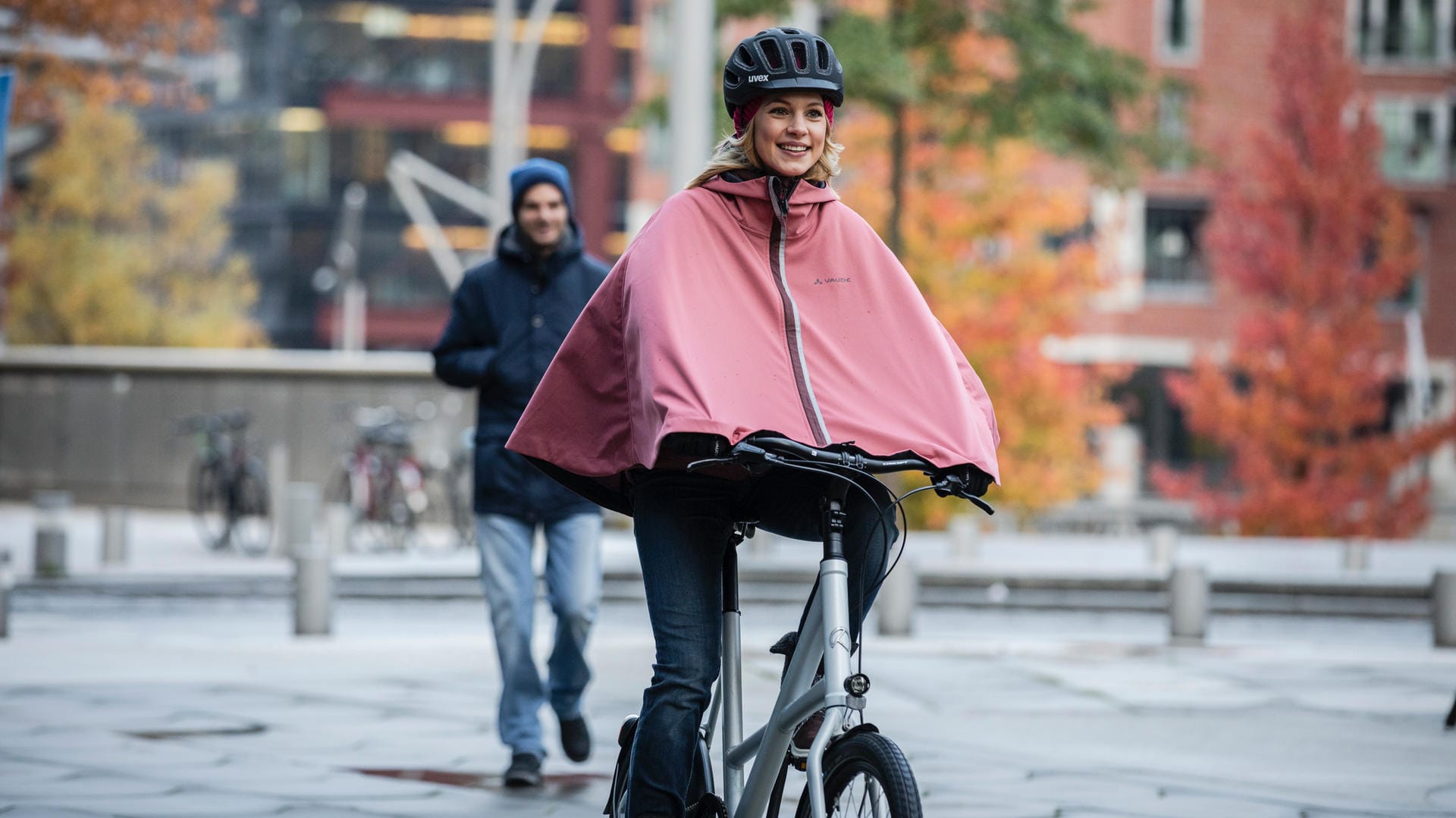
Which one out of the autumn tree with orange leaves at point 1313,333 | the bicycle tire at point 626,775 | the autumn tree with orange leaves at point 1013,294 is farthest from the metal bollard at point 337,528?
the bicycle tire at point 626,775

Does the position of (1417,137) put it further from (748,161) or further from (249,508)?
(748,161)

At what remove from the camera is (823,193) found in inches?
157

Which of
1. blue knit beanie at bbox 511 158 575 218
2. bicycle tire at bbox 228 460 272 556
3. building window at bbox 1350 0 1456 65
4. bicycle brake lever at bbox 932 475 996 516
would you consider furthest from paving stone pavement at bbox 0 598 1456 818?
building window at bbox 1350 0 1456 65

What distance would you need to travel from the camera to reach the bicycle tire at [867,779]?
3.33 metres

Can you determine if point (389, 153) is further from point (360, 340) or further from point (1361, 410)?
point (1361, 410)

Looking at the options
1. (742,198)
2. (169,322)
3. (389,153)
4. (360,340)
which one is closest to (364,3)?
(389,153)

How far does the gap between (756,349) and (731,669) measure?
2.41ft

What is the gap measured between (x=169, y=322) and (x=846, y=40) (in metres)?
31.6

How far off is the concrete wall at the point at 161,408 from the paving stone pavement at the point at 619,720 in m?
11.6

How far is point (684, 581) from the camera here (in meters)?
3.99

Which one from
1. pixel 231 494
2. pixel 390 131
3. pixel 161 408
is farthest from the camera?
pixel 390 131

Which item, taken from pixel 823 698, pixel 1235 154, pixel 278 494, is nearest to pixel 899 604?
pixel 823 698

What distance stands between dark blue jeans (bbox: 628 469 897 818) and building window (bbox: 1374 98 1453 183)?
153 ft

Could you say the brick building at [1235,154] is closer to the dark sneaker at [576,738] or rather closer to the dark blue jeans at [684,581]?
the dark sneaker at [576,738]
